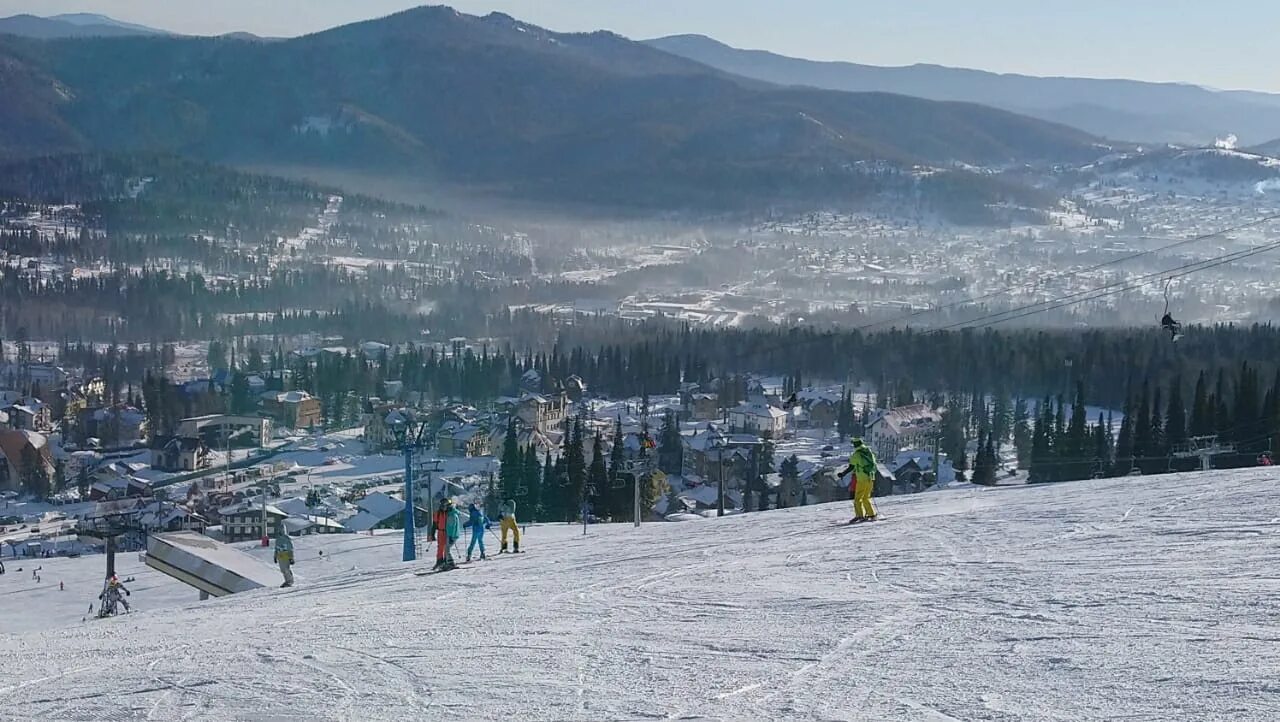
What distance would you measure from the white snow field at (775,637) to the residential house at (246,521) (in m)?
23.2

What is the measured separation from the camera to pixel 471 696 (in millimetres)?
6395

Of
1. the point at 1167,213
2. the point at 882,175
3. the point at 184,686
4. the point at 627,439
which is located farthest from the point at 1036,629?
the point at 882,175

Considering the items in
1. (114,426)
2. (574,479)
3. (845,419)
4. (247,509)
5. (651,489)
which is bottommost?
(114,426)

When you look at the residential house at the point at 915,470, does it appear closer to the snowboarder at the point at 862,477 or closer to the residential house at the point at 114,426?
the snowboarder at the point at 862,477

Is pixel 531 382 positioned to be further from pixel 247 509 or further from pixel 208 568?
pixel 208 568

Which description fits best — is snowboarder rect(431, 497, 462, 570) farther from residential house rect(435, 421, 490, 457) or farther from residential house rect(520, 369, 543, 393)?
residential house rect(520, 369, 543, 393)

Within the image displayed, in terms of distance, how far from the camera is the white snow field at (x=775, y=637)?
6.03 metres

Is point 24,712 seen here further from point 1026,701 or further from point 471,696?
point 1026,701

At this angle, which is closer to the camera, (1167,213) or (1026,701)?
(1026,701)

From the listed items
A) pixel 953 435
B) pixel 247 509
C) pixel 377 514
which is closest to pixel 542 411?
pixel 953 435

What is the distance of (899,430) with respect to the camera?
49219 millimetres

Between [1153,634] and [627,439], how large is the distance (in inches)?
1569

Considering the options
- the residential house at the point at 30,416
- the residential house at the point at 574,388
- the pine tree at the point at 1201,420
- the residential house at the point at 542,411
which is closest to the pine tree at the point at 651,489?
the residential house at the point at 542,411

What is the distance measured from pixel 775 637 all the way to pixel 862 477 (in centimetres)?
530
